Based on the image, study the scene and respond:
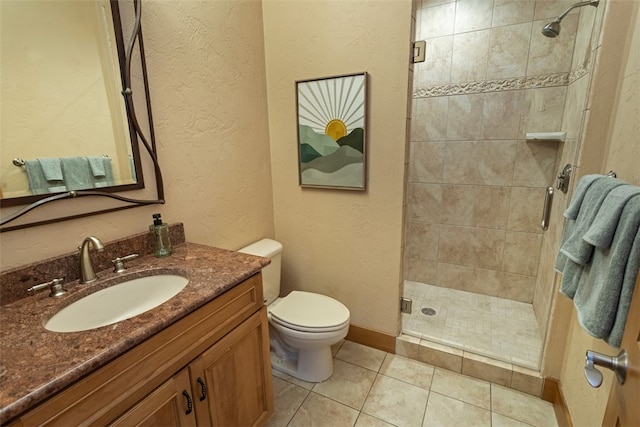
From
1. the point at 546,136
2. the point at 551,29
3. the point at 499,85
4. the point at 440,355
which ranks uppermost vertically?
the point at 551,29

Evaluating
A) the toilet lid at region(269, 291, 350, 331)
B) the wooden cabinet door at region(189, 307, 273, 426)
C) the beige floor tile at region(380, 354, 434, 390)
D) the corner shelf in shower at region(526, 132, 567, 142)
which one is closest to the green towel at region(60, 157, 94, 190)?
the wooden cabinet door at region(189, 307, 273, 426)

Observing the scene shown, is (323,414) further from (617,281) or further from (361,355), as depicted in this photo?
(617,281)

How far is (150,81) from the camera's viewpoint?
1311 millimetres

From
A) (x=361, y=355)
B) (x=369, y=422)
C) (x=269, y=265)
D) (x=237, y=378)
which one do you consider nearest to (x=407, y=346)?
(x=361, y=355)

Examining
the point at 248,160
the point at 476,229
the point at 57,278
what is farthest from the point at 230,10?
the point at 476,229

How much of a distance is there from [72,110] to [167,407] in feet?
3.41

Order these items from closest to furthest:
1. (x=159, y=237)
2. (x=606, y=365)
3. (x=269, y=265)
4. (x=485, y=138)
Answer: (x=606, y=365) < (x=159, y=237) < (x=269, y=265) < (x=485, y=138)

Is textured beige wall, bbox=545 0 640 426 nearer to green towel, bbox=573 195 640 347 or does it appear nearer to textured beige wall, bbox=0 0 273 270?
green towel, bbox=573 195 640 347

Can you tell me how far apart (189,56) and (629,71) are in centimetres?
177

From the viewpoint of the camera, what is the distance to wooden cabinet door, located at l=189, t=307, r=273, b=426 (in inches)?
39.9

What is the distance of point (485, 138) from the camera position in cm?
226

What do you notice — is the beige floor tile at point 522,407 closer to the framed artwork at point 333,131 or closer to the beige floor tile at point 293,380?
the beige floor tile at point 293,380

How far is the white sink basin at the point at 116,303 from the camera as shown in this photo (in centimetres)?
95

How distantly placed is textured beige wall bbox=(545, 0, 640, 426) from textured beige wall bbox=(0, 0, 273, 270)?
5.31 feet
